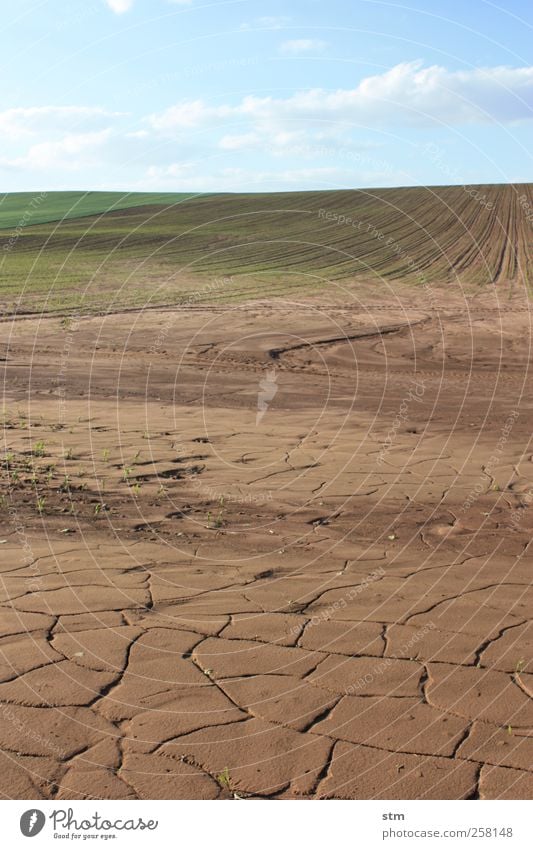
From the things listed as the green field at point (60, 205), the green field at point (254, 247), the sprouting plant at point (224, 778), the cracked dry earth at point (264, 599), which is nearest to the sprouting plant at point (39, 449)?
the cracked dry earth at point (264, 599)

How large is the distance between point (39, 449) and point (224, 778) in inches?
254

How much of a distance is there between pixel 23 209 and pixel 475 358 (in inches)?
1436

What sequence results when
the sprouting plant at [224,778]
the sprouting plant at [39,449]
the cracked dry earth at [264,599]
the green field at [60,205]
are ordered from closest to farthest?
the sprouting plant at [224,778] → the cracked dry earth at [264,599] → the sprouting plant at [39,449] → the green field at [60,205]

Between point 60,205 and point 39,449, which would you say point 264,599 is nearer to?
point 39,449

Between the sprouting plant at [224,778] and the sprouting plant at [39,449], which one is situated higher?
the sprouting plant at [39,449]

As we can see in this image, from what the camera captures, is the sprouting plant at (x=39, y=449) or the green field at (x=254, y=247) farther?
the green field at (x=254, y=247)

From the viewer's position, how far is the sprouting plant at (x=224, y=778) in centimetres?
393

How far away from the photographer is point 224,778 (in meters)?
3.98

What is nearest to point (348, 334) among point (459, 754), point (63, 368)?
point (63, 368)
